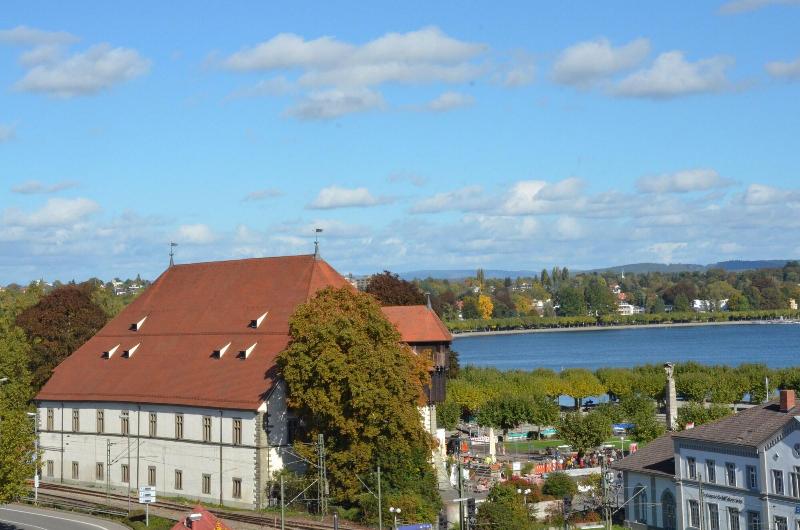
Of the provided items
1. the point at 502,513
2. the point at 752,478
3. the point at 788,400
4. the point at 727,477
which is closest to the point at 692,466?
the point at 727,477

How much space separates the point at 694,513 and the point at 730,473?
305 centimetres

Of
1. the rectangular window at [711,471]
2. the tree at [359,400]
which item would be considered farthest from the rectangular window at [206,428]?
the rectangular window at [711,471]

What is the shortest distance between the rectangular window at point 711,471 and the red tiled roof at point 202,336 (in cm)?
1793

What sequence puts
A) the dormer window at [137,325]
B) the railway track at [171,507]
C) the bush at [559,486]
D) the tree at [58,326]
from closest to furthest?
the railway track at [171,507]
the bush at [559,486]
the dormer window at [137,325]
the tree at [58,326]

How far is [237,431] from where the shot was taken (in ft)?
204

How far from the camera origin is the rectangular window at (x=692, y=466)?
5378 cm

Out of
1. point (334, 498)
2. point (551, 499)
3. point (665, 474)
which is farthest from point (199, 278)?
point (665, 474)

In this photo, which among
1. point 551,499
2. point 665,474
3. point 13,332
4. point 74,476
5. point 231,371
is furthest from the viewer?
point 13,332

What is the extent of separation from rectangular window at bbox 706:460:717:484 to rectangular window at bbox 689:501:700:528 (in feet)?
4.62

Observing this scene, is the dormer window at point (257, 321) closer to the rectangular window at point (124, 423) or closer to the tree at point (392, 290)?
the rectangular window at point (124, 423)

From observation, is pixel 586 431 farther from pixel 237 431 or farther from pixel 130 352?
pixel 130 352

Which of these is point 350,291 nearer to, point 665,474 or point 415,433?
point 415,433

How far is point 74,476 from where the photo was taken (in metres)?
72.1

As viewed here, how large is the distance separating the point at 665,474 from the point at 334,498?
15.8 metres
